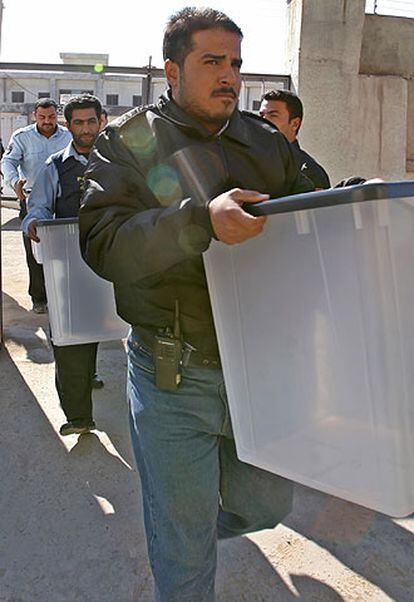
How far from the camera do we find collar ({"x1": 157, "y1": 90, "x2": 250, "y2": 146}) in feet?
5.08

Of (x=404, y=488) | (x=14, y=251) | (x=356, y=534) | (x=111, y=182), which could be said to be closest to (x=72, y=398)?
(x=356, y=534)

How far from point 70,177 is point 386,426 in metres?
2.44

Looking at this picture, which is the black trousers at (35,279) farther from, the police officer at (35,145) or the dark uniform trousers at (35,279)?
the police officer at (35,145)

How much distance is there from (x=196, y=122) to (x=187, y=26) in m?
0.23

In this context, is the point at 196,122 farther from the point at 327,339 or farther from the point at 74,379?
the point at 74,379

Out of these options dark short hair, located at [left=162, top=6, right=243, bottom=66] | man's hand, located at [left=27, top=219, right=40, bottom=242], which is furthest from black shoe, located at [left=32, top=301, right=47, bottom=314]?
dark short hair, located at [left=162, top=6, right=243, bottom=66]

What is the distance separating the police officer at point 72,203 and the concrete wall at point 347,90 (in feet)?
7.98

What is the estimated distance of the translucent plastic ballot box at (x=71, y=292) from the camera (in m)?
2.72

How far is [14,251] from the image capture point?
28.2 feet

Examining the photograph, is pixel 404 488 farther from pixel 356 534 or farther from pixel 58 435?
pixel 58 435

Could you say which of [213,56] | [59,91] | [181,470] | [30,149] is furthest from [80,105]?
[59,91]

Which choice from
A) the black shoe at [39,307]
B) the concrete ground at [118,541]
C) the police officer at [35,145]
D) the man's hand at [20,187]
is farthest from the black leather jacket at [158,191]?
the black shoe at [39,307]

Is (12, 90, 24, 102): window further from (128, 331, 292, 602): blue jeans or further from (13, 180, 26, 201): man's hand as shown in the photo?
(128, 331, 292, 602): blue jeans

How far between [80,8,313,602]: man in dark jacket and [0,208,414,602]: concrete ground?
0.53 meters
